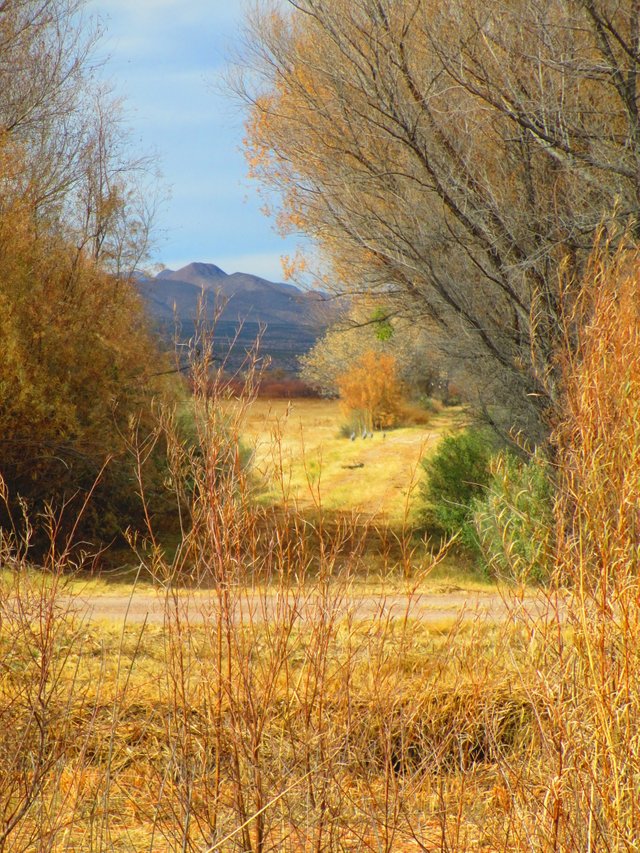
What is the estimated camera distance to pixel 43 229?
1391 cm

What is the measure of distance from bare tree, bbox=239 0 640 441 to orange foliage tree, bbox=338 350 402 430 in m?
13.7

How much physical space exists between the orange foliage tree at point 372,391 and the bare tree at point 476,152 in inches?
540

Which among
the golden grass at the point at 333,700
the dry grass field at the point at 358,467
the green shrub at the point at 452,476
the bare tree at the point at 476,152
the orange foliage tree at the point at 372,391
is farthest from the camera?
the orange foliage tree at the point at 372,391

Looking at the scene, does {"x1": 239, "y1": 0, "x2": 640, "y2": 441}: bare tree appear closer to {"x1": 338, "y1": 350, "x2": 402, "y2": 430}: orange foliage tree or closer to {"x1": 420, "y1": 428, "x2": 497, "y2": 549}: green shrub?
{"x1": 420, "y1": 428, "x2": 497, "y2": 549}: green shrub

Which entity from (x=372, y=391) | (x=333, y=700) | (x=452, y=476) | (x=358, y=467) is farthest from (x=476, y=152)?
(x=372, y=391)

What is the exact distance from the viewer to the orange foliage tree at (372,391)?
25.4 m

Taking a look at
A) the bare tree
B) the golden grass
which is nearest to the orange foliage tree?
the bare tree

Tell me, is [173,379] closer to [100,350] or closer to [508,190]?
[100,350]

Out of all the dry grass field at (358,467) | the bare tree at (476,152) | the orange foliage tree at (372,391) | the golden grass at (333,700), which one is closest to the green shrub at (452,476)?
the dry grass field at (358,467)

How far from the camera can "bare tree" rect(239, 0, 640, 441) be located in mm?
9219

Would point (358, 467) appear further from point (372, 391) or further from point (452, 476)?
point (372, 391)

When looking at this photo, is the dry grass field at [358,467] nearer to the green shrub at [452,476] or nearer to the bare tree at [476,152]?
the green shrub at [452,476]

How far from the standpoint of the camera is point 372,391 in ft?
83.6

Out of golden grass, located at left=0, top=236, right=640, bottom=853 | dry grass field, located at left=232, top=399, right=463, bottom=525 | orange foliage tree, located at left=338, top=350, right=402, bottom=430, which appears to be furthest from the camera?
orange foliage tree, located at left=338, top=350, right=402, bottom=430
